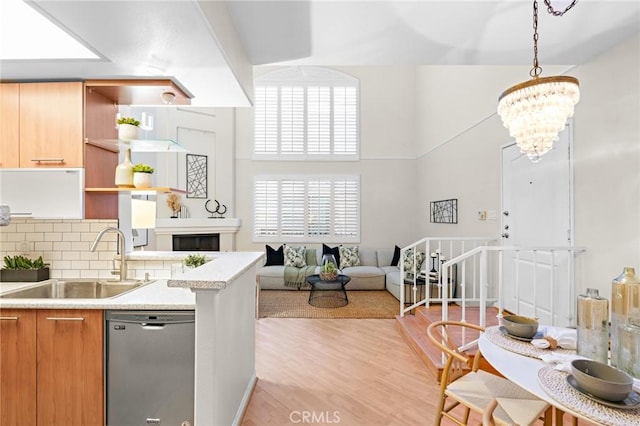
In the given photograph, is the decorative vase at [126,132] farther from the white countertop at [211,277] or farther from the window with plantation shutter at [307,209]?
the window with plantation shutter at [307,209]

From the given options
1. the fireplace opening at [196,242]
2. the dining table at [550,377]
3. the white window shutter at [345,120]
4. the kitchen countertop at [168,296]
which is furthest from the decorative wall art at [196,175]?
the dining table at [550,377]

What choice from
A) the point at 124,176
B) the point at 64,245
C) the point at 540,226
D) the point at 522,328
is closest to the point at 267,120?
the point at 124,176

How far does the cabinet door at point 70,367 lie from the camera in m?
1.62

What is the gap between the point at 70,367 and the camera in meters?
1.63

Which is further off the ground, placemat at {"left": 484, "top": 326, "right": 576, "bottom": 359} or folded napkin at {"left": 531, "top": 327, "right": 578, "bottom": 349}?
folded napkin at {"left": 531, "top": 327, "right": 578, "bottom": 349}

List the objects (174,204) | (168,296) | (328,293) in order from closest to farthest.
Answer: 1. (168,296)
2. (328,293)
3. (174,204)

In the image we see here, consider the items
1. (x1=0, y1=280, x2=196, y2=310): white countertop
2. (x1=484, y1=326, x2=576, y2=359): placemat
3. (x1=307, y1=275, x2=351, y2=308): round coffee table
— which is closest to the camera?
(x1=484, y1=326, x2=576, y2=359): placemat

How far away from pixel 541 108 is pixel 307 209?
17.6 feet

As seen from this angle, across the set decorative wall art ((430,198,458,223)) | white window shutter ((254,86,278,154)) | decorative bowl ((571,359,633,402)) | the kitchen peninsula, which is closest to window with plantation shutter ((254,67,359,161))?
white window shutter ((254,86,278,154))

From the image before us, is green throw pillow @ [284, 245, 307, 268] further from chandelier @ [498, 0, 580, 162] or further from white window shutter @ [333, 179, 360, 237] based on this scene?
chandelier @ [498, 0, 580, 162]

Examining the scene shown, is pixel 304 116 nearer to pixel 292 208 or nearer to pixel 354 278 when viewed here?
pixel 292 208

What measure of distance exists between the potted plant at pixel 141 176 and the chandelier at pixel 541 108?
2319 millimetres

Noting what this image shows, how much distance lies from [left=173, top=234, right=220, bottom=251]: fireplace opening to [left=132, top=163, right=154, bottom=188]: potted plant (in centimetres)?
418

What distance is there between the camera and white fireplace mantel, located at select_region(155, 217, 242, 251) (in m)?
5.72
